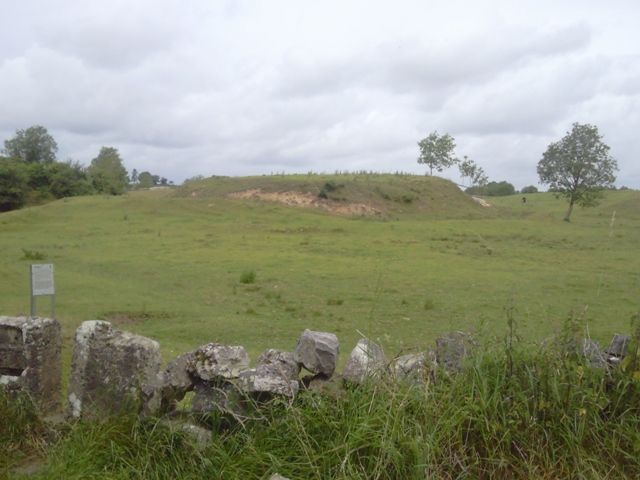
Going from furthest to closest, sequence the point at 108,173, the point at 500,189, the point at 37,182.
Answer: the point at 500,189 → the point at 108,173 → the point at 37,182

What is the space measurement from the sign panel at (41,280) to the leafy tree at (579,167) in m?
46.1

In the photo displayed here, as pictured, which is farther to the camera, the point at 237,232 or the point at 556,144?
the point at 556,144

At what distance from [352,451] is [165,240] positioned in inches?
1061

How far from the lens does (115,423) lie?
4492mm

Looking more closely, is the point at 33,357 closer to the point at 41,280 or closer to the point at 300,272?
the point at 41,280

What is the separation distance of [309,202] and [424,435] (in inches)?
1741

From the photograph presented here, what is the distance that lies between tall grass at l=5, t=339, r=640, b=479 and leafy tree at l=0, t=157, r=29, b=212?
5192cm

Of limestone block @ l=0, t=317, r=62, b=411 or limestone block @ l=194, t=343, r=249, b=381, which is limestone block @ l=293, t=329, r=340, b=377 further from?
limestone block @ l=0, t=317, r=62, b=411

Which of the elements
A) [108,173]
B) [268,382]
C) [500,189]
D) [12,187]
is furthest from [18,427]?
[500,189]

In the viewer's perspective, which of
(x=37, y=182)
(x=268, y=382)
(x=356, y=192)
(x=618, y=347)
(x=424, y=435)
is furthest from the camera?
(x=37, y=182)

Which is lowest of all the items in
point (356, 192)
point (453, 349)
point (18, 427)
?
point (18, 427)

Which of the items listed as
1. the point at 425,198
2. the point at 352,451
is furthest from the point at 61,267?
the point at 425,198

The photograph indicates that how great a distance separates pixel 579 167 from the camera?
49.8 metres

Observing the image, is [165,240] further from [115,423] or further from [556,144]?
[556,144]
